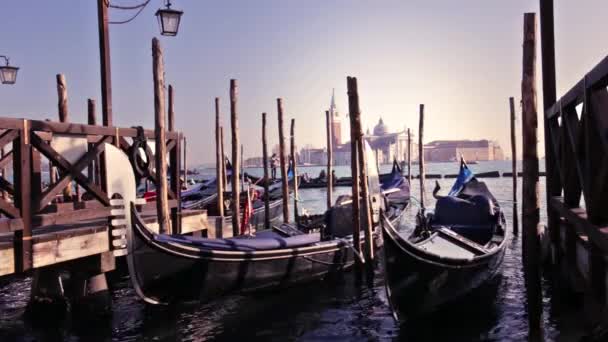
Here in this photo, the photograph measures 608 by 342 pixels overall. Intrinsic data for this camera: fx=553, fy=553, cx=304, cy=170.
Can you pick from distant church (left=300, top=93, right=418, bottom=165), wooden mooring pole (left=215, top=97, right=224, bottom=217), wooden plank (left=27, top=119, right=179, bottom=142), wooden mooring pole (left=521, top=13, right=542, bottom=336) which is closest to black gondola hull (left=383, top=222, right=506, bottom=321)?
wooden mooring pole (left=521, top=13, right=542, bottom=336)

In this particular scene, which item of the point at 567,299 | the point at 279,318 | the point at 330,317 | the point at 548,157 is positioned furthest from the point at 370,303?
the point at 548,157

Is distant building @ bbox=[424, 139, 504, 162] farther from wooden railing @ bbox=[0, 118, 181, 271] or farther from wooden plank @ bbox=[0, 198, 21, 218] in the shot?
wooden plank @ bbox=[0, 198, 21, 218]

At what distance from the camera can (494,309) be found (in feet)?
23.1

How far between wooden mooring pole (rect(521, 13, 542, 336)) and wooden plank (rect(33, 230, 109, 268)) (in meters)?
4.32

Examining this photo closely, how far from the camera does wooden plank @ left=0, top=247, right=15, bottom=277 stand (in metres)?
4.92

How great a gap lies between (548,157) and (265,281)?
12.7 feet

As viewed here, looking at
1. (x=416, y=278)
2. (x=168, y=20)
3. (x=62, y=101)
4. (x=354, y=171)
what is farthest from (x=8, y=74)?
(x=416, y=278)

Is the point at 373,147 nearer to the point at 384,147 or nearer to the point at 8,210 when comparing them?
the point at 384,147

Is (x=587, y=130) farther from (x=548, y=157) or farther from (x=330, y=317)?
(x=330, y=317)

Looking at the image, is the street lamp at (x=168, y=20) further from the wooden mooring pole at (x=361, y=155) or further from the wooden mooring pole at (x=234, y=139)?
the wooden mooring pole at (x=234, y=139)

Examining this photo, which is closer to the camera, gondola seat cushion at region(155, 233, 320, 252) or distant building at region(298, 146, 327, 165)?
gondola seat cushion at region(155, 233, 320, 252)

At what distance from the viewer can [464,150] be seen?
139500mm

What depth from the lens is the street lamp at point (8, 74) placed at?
854cm

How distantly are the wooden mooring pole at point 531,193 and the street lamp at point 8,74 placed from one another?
7.45m
